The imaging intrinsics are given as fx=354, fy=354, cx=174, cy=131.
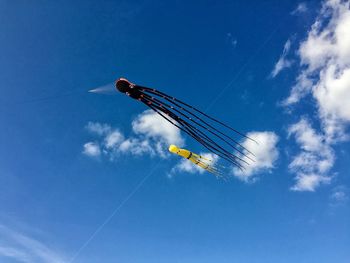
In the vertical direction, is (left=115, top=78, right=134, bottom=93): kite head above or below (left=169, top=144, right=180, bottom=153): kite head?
below

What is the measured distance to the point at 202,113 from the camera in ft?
→ 121

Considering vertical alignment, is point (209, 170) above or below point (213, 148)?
above

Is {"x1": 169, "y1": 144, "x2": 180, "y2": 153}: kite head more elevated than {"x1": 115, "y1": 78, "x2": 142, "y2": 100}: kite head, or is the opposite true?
{"x1": 169, "y1": 144, "x2": 180, "y2": 153}: kite head

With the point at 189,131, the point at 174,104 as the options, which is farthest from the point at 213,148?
the point at 174,104

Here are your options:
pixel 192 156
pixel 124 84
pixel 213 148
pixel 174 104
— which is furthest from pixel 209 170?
pixel 124 84

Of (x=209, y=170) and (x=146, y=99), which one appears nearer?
(x=146, y=99)

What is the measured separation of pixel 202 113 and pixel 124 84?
8.63 meters

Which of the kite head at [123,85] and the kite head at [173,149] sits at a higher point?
the kite head at [173,149]

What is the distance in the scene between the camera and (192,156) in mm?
48469

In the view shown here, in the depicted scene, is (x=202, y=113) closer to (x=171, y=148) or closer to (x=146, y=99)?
(x=146, y=99)

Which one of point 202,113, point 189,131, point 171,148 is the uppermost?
point 171,148

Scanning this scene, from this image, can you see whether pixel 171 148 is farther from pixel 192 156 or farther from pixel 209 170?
pixel 209 170

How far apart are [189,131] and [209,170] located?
12.6 metres

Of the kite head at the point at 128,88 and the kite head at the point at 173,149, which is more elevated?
the kite head at the point at 173,149
